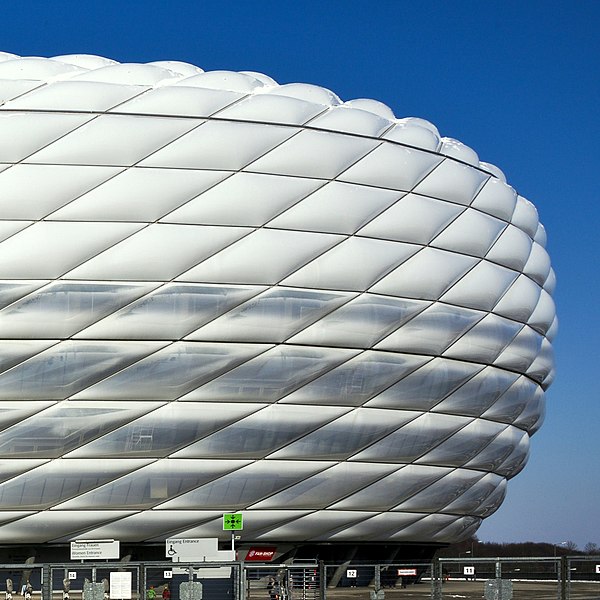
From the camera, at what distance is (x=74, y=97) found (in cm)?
2030

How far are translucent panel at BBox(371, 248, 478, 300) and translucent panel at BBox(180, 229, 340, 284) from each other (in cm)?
167

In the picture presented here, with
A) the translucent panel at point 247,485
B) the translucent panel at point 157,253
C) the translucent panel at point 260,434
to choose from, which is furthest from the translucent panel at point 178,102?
the translucent panel at point 247,485

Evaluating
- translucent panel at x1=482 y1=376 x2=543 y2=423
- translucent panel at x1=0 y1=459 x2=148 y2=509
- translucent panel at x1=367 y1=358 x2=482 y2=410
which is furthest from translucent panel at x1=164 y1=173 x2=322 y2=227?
translucent panel at x1=482 y1=376 x2=543 y2=423

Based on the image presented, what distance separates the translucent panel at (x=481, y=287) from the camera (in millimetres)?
23000

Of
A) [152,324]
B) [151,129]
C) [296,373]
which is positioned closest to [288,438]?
[296,373]

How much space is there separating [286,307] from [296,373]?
124 cm

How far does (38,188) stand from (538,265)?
38.7 feet

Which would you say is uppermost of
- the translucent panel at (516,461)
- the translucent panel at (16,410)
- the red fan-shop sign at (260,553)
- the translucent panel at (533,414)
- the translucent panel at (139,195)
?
the translucent panel at (139,195)

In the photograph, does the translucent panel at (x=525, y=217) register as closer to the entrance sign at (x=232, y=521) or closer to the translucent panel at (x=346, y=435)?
the translucent panel at (x=346, y=435)

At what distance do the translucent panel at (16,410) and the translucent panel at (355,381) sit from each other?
Result: 4.45 m

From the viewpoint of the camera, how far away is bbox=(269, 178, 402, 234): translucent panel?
21031 mm

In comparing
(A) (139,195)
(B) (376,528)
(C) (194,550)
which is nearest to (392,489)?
(B) (376,528)

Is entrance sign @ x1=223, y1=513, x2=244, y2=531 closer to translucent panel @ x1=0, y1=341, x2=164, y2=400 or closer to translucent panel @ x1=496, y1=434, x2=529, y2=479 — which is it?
translucent panel @ x1=0, y1=341, x2=164, y2=400

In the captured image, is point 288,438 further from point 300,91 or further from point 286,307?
point 300,91
